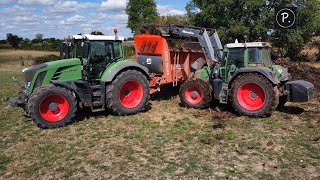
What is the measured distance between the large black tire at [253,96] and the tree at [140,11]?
38.8m

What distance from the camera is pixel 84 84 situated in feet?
30.2

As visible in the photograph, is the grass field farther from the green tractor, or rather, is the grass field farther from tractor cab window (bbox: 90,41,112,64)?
tractor cab window (bbox: 90,41,112,64)

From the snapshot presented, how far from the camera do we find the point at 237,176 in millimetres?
5820

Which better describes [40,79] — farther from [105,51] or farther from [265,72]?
[265,72]

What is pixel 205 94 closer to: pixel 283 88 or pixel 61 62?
pixel 283 88

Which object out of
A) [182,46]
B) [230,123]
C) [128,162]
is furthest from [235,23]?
[128,162]

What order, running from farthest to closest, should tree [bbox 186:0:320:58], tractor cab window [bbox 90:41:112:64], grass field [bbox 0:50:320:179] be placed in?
tree [bbox 186:0:320:58], tractor cab window [bbox 90:41:112:64], grass field [bbox 0:50:320:179]

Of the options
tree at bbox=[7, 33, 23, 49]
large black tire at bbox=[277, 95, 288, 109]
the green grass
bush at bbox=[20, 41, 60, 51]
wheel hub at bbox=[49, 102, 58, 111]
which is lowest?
the green grass

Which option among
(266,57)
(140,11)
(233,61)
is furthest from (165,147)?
(140,11)

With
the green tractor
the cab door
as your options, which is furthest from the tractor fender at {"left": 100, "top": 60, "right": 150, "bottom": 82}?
the cab door

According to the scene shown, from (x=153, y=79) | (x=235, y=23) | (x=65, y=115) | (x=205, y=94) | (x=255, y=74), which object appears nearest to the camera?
(x=65, y=115)

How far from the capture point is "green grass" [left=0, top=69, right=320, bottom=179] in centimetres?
604

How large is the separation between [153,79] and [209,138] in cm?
439

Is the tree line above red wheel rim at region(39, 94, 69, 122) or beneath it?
above
